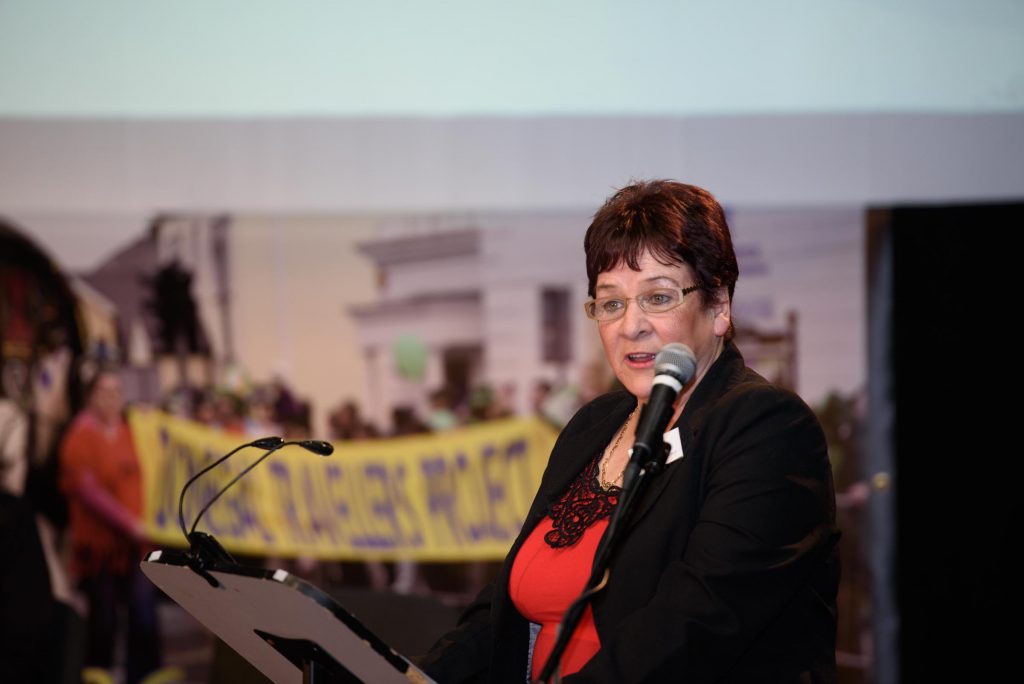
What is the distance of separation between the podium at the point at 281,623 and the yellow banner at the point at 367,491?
2.57m

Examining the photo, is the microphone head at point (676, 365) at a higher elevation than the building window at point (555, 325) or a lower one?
higher

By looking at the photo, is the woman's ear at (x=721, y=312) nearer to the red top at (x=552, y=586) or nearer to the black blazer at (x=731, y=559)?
the black blazer at (x=731, y=559)

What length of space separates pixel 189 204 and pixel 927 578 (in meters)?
3.61

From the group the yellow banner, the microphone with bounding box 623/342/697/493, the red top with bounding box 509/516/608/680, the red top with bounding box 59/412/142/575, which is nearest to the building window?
the yellow banner

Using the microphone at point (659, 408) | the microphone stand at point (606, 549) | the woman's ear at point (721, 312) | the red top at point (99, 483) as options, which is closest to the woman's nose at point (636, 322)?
the woman's ear at point (721, 312)

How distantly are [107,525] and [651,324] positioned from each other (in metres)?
3.36

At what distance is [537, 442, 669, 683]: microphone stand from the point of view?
4.75 feet

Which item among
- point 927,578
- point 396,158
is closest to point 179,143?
point 396,158

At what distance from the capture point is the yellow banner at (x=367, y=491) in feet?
14.5

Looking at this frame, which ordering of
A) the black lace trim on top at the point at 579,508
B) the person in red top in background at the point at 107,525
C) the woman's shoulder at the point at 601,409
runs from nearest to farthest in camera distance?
the black lace trim on top at the point at 579,508
the woman's shoulder at the point at 601,409
the person in red top in background at the point at 107,525

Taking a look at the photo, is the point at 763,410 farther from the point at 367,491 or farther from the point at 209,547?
the point at 367,491

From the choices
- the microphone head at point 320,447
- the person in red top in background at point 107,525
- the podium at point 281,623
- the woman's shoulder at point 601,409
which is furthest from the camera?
the person in red top in background at point 107,525

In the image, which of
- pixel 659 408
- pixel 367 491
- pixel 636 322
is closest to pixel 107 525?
pixel 367 491

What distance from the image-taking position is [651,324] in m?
1.87
